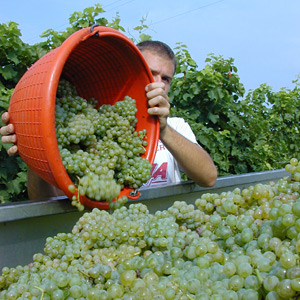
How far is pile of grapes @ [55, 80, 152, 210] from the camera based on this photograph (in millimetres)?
1380

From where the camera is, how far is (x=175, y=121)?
2688mm

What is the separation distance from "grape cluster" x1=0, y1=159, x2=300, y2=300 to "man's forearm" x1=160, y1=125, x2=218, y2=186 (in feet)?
2.63

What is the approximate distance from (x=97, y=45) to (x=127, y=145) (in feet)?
1.59

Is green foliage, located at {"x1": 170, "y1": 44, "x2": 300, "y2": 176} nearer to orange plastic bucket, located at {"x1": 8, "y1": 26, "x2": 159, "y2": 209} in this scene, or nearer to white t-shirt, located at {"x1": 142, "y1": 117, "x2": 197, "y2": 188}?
white t-shirt, located at {"x1": 142, "y1": 117, "x2": 197, "y2": 188}

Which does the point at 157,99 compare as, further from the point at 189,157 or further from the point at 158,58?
the point at 158,58

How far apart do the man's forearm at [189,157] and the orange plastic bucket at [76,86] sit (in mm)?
208

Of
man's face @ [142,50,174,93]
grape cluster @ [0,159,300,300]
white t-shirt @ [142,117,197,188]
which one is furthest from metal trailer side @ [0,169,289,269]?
man's face @ [142,50,174,93]

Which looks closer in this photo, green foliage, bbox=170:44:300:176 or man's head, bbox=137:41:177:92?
man's head, bbox=137:41:177:92

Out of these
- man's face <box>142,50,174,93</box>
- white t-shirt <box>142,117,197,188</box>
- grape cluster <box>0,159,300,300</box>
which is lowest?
grape cluster <box>0,159,300,300</box>

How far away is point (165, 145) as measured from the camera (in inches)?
77.5

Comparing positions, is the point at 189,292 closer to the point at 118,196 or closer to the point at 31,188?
the point at 118,196

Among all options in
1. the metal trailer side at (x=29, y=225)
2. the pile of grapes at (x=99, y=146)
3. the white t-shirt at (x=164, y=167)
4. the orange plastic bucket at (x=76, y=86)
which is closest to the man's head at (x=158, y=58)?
the white t-shirt at (x=164, y=167)

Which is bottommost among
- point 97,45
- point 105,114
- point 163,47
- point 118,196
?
point 118,196

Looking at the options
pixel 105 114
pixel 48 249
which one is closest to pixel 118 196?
pixel 105 114
